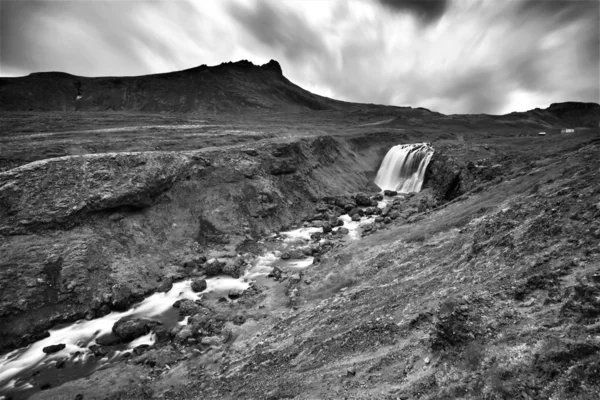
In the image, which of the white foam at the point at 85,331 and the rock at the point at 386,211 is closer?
the white foam at the point at 85,331

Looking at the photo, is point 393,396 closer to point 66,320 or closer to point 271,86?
point 66,320

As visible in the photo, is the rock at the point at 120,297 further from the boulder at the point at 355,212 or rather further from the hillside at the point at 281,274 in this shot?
the boulder at the point at 355,212

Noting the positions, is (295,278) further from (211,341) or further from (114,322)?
(114,322)

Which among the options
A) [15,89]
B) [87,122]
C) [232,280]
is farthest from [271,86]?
[232,280]

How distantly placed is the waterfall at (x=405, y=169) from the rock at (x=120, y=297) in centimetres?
3857

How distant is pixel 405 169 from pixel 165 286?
40067 millimetres

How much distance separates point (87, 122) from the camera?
173 feet

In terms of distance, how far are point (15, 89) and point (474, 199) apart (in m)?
173

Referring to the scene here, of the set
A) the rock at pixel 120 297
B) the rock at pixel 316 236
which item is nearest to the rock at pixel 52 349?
the rock at pixel 120 297

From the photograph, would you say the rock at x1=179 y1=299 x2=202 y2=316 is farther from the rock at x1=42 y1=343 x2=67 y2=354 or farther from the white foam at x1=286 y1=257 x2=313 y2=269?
the white foam at x1=286 y1=257 x2=313 y2=269

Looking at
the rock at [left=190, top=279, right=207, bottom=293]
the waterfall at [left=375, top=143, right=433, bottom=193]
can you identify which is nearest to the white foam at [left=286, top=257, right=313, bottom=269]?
the rock at [left=190, top=279, right=207, bottom=293]

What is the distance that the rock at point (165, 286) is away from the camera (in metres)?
23.5

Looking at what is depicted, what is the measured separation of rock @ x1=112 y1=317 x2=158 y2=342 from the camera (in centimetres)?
1864

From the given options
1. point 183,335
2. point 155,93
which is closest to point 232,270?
point 183,335
